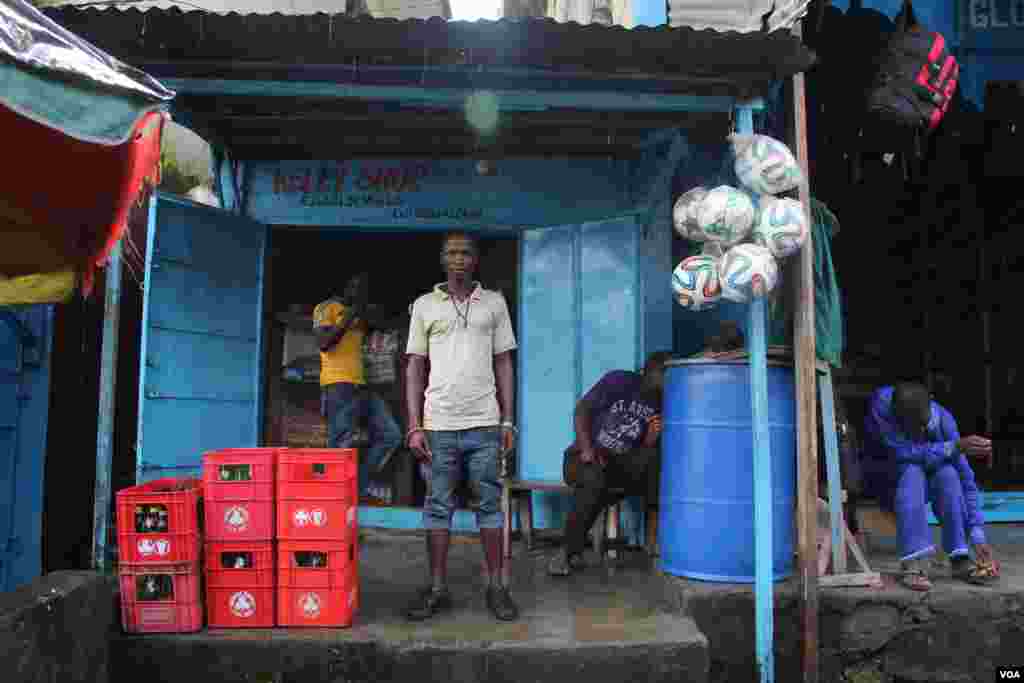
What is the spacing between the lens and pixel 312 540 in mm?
4070

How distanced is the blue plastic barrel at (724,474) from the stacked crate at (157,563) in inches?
103

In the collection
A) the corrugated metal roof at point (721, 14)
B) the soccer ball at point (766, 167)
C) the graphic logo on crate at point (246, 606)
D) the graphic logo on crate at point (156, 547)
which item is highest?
the corrugated metal roof at point (721, 14)

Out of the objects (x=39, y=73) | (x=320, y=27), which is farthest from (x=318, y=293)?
(x=39, y=73)

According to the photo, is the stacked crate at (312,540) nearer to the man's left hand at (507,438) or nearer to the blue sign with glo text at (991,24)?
the man's left hand at (507,438)

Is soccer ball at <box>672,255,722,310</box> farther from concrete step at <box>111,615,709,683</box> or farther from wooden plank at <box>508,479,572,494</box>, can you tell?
wooden plank at <box>508,479,572,494</box>

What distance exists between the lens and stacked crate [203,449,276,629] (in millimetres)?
4082

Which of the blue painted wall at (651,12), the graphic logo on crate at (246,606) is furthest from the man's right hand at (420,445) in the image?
the blue painted wall at (651,12)

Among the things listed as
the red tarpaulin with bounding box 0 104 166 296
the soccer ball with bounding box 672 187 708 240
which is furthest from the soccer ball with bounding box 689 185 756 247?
the red tarpaulin with bounding box 0 104 166 296

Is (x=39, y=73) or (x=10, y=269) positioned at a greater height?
(x=39, y=73)

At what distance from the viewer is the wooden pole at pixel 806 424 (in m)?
4.29

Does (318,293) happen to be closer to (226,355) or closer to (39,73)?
(226,355)

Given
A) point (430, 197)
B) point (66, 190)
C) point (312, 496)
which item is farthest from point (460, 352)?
point (430, 197)

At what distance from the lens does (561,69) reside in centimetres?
450

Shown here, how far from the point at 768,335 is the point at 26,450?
5.11 metres
